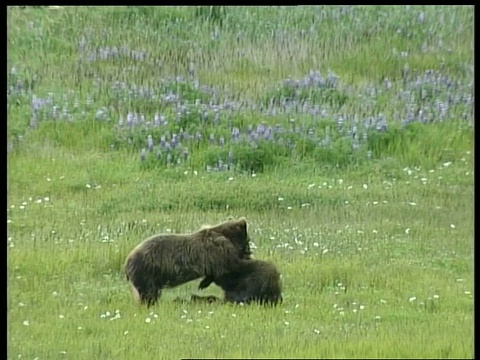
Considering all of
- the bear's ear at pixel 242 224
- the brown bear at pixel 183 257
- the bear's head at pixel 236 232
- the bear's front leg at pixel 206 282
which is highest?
the bear's ear at pixel 242 224

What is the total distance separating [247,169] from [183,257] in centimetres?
47

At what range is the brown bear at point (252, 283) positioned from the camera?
5305mm

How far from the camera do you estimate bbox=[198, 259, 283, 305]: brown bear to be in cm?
530

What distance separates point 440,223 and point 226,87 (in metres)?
1.08

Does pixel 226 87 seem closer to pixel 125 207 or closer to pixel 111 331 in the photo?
pixel 125 207

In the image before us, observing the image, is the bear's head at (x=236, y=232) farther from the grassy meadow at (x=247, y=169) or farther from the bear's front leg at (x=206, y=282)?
the bear's front leg at (x=206, y=282)

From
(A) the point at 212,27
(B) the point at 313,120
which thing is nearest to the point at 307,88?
(B) the point at 313,120

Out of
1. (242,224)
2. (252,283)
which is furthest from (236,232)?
(252,283)

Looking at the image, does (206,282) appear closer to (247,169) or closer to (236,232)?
(236,232)

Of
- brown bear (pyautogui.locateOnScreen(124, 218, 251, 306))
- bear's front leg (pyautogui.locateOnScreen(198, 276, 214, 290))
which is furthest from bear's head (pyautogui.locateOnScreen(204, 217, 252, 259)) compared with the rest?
bear's front leg (pyautogui.locateOnScreen(198, 276, 214, 290))

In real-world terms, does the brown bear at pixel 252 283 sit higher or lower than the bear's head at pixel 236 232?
lower

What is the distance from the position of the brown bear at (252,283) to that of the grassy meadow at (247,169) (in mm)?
43

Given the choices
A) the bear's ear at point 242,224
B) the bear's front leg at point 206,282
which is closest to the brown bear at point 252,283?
the bear's front leg at point 206,282

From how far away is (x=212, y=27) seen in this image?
5.44 metres
